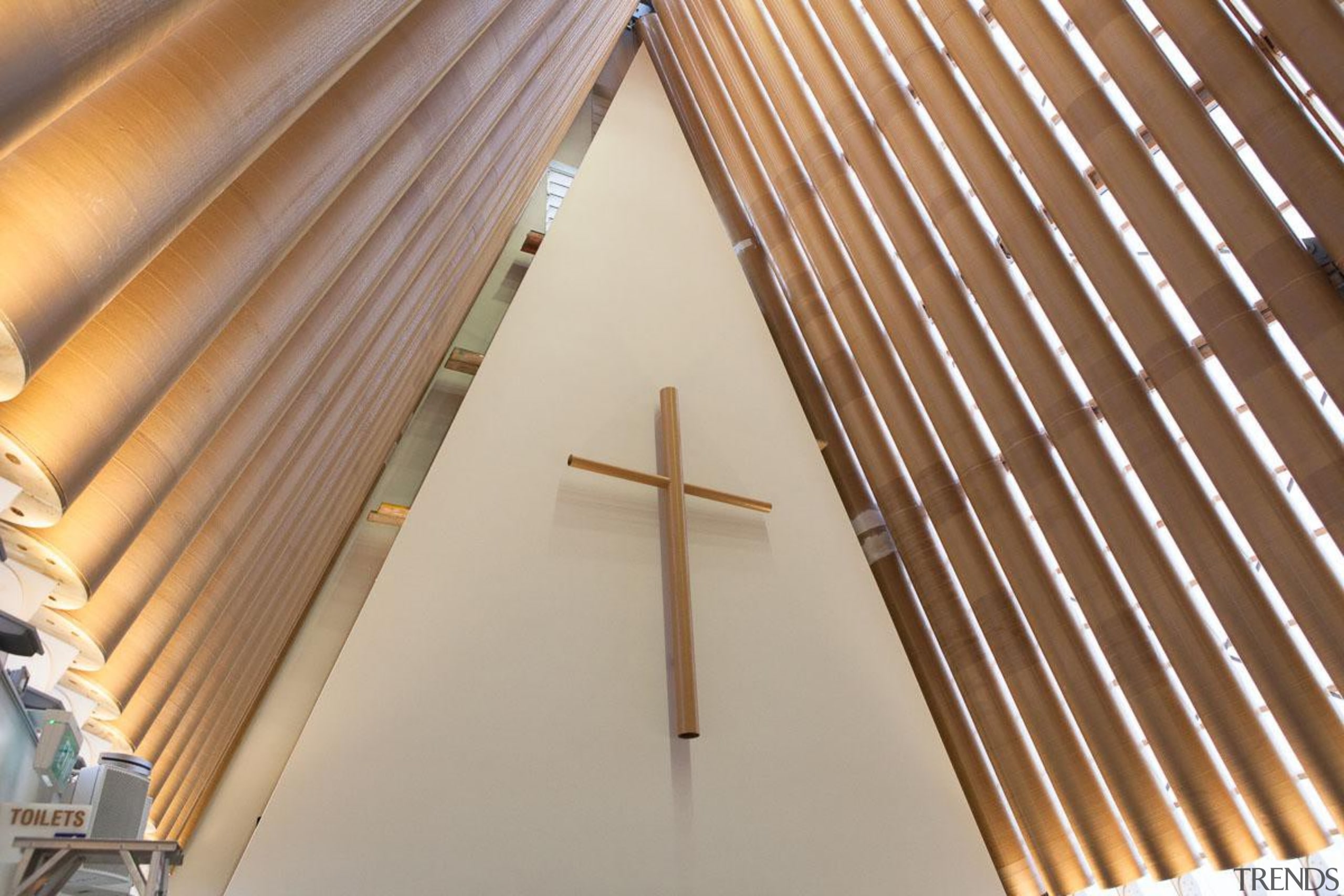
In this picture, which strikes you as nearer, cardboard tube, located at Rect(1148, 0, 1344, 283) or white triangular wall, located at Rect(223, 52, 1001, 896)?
cardboard tube, located at Rect(1148, 0, 1344, 283)

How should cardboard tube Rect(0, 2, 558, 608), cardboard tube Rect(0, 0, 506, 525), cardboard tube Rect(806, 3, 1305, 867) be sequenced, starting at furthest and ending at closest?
cardboard tube Rect(806, 3, 1305, 867) → cardboard tube Rect(0, 2, 558, 608) → cardboard tube Rect(0, 0, 506, 525)

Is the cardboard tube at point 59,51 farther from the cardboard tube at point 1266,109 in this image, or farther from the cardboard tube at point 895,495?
the cardboard tube at point 895,495

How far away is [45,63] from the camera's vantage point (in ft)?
3.22

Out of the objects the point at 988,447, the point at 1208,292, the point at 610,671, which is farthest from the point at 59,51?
the point at 988,447

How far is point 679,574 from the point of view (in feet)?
16.0

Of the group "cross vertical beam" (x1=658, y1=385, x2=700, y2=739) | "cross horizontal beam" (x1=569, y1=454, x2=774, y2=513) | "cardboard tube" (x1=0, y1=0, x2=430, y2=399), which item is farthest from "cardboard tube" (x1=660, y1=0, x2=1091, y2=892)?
"cardboard tube" (x1=0, y1=0, x2=430, y2=399)

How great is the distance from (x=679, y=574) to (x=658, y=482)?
58 cm

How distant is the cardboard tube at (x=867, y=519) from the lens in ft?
16.9

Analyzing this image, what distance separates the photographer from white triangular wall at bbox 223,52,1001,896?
13.1ft

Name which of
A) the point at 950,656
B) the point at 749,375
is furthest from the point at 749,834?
the point at 749,375

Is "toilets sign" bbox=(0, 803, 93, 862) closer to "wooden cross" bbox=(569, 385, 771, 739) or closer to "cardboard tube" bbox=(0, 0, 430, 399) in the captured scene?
"cardboard tube" bbox=(0, 0, 430, 399)

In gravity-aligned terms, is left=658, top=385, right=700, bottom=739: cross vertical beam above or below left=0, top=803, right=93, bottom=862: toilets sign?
above

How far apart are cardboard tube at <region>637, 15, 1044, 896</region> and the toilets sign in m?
4.34

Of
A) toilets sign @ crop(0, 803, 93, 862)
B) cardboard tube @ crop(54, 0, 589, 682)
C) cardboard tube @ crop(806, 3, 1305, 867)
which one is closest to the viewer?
toilets sign @ crop(0, 803, 93, 862)
